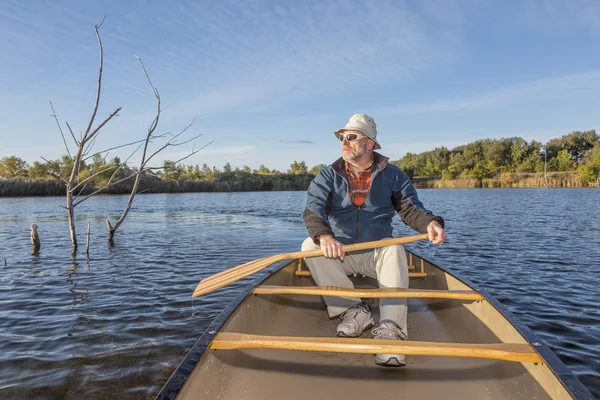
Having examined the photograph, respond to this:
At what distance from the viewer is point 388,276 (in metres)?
3.37

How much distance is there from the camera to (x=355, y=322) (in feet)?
10.6

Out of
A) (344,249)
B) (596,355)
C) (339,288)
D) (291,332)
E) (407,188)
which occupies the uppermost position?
(407,188)

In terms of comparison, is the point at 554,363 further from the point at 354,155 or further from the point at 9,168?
the point at 9,168

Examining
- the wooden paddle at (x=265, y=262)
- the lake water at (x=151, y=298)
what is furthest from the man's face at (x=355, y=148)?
the lake water at (x=151, y=298)

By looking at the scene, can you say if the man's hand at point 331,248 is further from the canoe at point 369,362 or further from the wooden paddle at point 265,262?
the canoe at point 369,362

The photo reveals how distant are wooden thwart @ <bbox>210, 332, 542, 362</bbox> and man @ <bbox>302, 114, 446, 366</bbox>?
34.5 inches

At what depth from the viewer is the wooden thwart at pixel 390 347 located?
226cm

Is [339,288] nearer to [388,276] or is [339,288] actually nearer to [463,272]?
[388,276]

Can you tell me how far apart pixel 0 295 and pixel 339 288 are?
21.6 ft

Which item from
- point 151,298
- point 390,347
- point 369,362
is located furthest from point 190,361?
point 151,298

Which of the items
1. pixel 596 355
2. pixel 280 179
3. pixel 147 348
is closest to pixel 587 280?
pixel 596 355

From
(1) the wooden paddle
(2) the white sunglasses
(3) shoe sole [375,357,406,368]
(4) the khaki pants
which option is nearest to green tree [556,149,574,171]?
(4) the khaki pants

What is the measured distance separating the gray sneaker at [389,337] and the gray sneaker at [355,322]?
10.5 inches

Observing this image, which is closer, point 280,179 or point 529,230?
point 529,230
